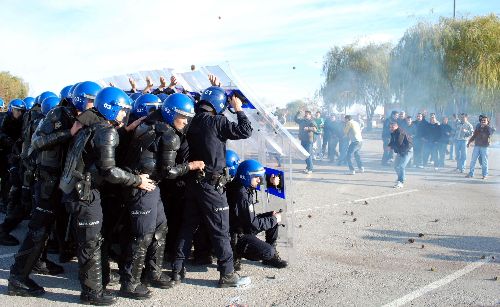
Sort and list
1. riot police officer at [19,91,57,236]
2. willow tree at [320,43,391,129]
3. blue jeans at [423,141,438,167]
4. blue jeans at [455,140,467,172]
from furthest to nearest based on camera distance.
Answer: willow tree at [320,43,391,129] → blue jeans at [423,141,438,167] → blue jeans at [455,140,467,172] → riot police officer at [19,91,57,236]

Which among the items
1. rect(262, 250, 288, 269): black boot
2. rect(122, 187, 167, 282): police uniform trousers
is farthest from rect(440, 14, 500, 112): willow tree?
rect(122, 187, 167, 282): police uniform trousers

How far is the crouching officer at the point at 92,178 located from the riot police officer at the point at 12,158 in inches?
94.4

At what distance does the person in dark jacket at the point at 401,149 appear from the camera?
11.6m

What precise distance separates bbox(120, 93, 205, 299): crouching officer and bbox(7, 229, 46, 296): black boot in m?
0.80

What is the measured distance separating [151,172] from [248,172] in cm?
117

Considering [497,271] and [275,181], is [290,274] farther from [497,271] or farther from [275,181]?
[497,271]

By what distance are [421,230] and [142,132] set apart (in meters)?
4.67

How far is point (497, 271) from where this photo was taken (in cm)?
529

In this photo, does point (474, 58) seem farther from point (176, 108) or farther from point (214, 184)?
point (176, 108)

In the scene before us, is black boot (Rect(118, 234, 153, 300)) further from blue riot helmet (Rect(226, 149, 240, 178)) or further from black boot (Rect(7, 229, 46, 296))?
blue riot helmet (Rect(226, 149, 240, 178))

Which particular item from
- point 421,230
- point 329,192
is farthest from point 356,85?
point 421,230

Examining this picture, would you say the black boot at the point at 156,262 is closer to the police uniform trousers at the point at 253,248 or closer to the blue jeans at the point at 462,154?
the police uniform trousers at the point at 253,248

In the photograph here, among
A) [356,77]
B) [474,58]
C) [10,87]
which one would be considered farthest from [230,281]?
[356,77]

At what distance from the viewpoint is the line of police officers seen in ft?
13.4
